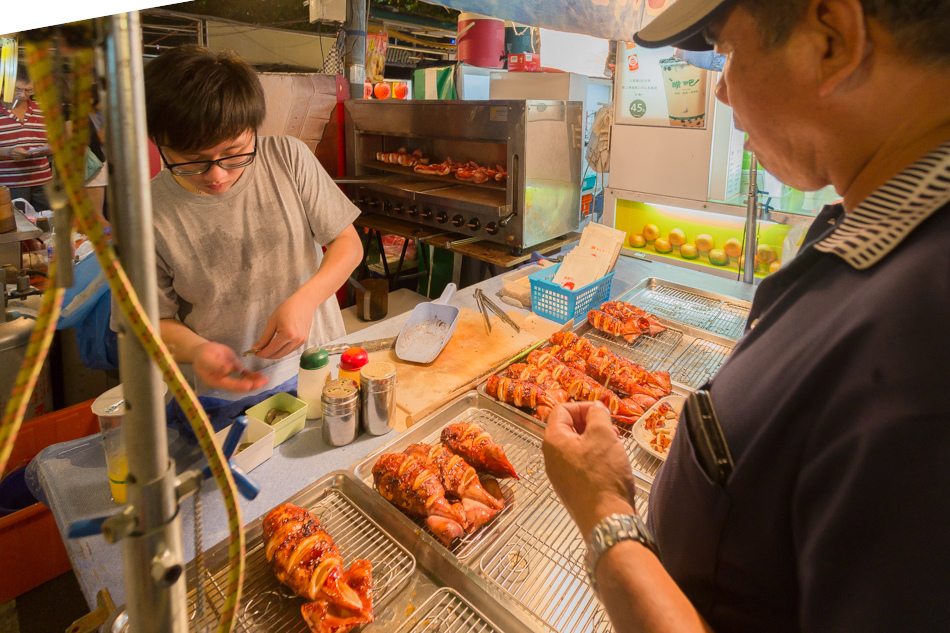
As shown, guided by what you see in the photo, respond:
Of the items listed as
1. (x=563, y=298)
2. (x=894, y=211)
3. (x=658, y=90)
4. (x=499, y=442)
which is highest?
(x=658, y=90)

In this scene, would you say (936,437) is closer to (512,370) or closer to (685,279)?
(512,370)

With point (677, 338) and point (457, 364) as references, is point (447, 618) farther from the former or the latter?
point (677, 338)

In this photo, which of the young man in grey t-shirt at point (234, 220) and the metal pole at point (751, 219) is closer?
the young man in grey t-shirt at point (234, 220)

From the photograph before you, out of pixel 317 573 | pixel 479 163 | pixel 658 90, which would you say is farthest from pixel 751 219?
pixel 317 573

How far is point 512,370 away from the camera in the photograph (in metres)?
2.28

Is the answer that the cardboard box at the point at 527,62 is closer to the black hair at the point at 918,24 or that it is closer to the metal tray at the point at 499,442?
the metal tray at the point at 499,442

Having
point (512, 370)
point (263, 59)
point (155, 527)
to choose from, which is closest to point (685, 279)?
point (512, 370)

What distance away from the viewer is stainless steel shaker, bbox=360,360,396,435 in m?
1.86

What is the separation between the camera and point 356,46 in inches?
203

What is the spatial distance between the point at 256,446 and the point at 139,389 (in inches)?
51.0

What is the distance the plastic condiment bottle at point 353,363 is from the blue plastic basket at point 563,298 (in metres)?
1.26

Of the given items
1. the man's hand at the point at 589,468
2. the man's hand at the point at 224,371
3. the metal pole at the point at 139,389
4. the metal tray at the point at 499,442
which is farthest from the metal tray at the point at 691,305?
the metal pole at the point at 139,389

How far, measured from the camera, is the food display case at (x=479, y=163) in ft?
13.1

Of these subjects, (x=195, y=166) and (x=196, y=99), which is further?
(x=195, y=166)
